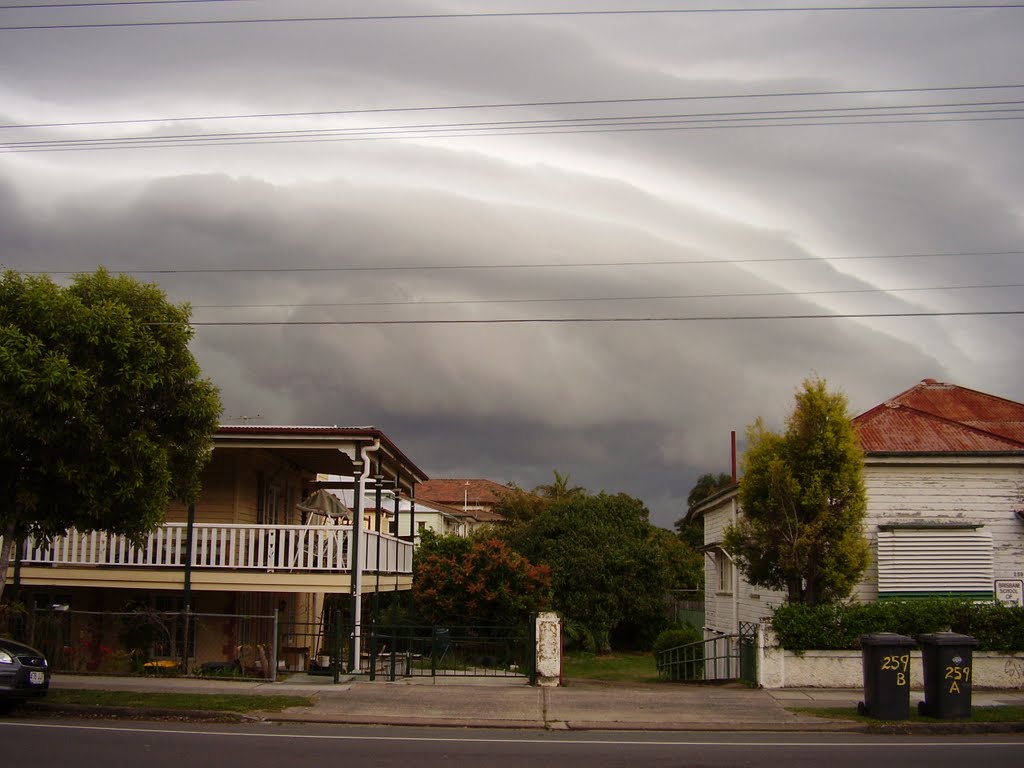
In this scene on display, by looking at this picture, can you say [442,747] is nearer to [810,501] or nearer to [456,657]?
[810,501]

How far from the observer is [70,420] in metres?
15.0

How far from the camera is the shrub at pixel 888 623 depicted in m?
18.3

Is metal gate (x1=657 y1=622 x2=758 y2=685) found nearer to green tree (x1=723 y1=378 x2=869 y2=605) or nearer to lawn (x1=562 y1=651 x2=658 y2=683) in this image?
lawn (x1=562 y1=651 x2=658 y2=683)

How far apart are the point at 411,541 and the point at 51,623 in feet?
31.1

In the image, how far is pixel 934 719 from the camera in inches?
582

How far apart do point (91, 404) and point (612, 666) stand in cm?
2355

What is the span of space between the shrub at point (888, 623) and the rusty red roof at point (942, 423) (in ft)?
14.3

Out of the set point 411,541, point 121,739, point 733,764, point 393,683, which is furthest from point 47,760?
point 411,541

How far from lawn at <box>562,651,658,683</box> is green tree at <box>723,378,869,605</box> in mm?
9869

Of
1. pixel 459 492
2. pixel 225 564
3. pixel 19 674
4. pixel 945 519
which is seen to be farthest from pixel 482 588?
pixel 459 492

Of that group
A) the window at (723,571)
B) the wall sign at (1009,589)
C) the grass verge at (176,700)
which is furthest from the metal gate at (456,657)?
the wall sign at (1009,589)

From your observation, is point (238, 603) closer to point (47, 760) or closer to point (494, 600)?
point (494, 600)

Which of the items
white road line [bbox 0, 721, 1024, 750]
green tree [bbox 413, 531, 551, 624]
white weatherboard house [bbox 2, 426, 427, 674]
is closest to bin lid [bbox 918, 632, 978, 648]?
white road line [bbox 0, 721, 1024, 750]

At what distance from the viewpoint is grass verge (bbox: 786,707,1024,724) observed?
48.1ft
